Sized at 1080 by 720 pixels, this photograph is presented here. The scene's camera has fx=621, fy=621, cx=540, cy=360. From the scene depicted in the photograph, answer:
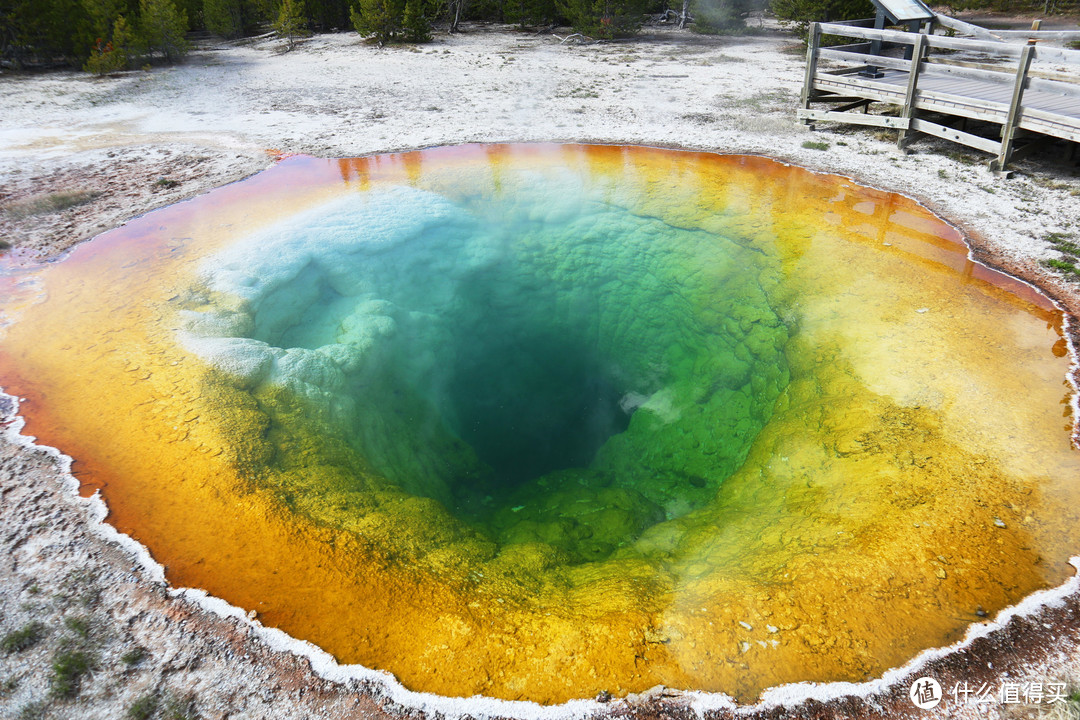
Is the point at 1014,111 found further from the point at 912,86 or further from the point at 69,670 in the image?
the point at 69,670

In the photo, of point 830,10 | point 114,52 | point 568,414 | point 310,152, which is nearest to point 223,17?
point 114,52

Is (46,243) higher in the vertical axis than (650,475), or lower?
higher

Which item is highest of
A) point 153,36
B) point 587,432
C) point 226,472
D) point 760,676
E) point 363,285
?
point 153,36

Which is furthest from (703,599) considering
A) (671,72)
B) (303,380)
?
(671,72)

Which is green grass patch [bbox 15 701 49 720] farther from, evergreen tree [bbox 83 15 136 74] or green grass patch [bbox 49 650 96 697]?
evergreen tree [bbox 83 15 136 74]

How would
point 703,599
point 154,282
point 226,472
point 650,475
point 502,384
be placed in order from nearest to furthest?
1. point 703,599
2. point 226,472
3. point 650,475
4. point 154,282
5. point 502,384

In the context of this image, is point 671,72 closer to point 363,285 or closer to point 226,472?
point 363,285
